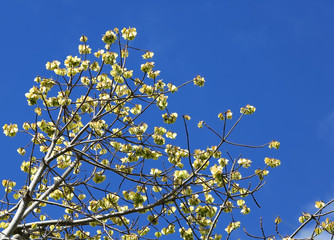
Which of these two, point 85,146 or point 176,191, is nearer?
point 176,191

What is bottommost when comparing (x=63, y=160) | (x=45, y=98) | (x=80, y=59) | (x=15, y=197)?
(x=15, y=197)

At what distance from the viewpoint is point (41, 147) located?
7926 millimetres

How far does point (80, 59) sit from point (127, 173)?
209cm

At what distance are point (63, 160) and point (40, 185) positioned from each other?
755 mm

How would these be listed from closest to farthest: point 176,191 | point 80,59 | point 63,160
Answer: point 176,191 → point 80,59 → point 63,160

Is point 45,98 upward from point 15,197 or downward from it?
upward

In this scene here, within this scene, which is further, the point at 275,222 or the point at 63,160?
the point at 63,160

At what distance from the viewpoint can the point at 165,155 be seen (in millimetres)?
6988

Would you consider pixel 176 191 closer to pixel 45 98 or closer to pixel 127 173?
pixel 127 173

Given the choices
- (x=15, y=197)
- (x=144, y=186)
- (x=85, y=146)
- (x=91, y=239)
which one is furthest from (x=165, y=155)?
(x=15, y=197)

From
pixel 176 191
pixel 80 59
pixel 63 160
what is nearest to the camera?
pixel 176 191

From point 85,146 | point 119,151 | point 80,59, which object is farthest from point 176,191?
point 80,59

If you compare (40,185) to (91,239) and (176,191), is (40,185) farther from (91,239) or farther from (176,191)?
(176,191)

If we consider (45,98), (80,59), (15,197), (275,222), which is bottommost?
(275,222)
